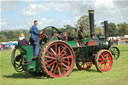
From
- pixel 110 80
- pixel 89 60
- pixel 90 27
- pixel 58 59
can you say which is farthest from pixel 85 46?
pixel 110 80

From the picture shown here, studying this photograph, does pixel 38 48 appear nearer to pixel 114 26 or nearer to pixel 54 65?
pixel 54 65

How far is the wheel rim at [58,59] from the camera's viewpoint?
689cm

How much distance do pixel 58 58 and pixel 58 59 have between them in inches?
1.4

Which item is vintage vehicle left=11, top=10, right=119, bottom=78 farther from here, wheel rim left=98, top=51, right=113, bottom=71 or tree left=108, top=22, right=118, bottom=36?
tree left=108, top=22, right=118, bottom=36

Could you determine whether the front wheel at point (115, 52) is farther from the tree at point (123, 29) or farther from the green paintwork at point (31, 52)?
the tree at point (123, 29)

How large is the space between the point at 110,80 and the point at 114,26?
10953 centimetres

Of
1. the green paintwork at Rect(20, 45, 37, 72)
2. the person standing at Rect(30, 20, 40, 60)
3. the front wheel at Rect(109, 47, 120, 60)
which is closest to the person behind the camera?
the green paintwork at Rect(20, 45, 37, 72)

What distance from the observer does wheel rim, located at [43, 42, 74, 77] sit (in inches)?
271

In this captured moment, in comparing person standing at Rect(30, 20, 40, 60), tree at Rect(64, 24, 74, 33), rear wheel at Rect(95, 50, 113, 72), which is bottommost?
rear wheel at Rect(95, 50, 113, 72)

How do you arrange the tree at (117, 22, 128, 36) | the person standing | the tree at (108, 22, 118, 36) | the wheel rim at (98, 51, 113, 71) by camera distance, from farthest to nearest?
the tree at (108, 22, 118, 36) → the tree at (117, 22, 128, 36) → the wheel rim at (98, 51, 113, 71) → the person standing

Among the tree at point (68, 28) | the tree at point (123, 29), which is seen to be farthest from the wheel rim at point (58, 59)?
the tree at point (123, 29)

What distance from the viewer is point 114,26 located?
111938 mm

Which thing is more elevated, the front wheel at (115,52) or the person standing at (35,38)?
A: the person standing at (35,38)

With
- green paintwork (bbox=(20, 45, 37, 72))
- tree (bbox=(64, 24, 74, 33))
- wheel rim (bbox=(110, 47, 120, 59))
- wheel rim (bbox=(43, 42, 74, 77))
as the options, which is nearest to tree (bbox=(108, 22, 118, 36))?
wheel rim (bbox=(110, 47, 120, 59))
